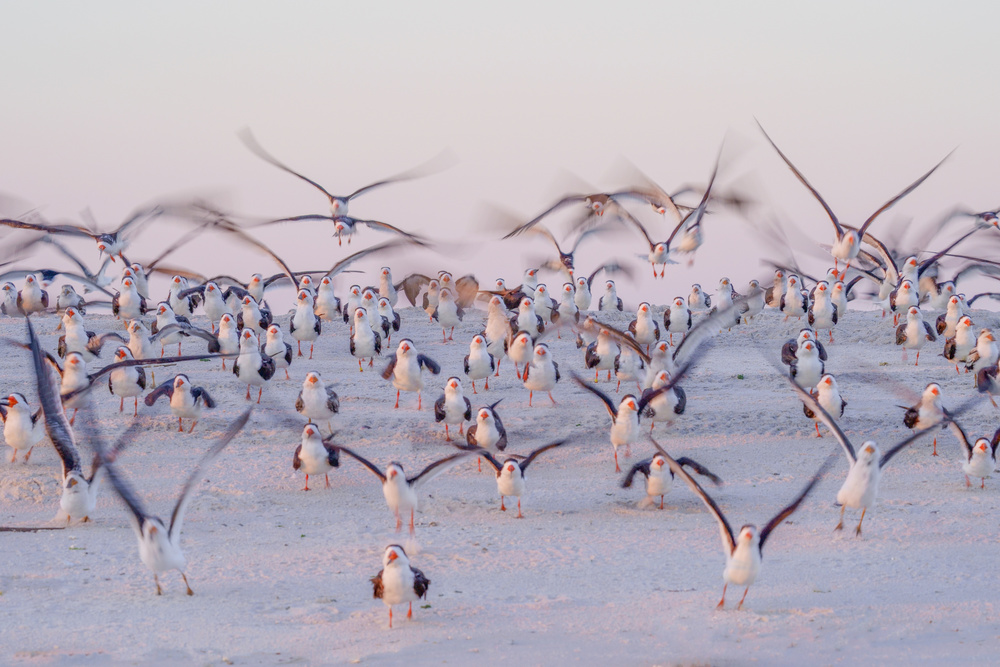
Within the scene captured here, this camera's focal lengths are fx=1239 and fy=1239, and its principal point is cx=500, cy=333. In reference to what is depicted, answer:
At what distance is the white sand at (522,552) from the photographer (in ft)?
31.1

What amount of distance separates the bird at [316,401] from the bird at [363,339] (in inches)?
140

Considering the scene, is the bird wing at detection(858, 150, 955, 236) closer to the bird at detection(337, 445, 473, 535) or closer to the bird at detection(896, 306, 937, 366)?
the bird at detection(896, 306, 937, 366)

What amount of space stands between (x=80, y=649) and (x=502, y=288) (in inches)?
652

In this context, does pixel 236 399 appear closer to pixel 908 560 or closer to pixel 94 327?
pixel 94 327

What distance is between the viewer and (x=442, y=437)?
15719 mm

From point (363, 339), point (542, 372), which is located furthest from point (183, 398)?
point (542, 372)

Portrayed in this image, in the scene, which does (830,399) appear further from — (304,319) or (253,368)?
(304,319)

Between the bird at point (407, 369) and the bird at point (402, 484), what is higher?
the bird at point (407, 369)

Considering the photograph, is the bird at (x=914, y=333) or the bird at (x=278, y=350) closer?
the bird at (x=278, y=350)

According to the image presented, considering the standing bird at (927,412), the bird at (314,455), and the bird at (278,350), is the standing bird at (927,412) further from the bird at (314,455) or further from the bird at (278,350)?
the bird at (278,350)

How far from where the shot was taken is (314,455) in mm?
13750

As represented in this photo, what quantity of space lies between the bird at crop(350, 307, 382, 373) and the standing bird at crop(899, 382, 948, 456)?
314 inches

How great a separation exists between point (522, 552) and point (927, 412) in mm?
6121

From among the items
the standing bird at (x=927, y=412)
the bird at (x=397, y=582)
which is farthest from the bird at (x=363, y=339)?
the bird at (x=397, y=582)
